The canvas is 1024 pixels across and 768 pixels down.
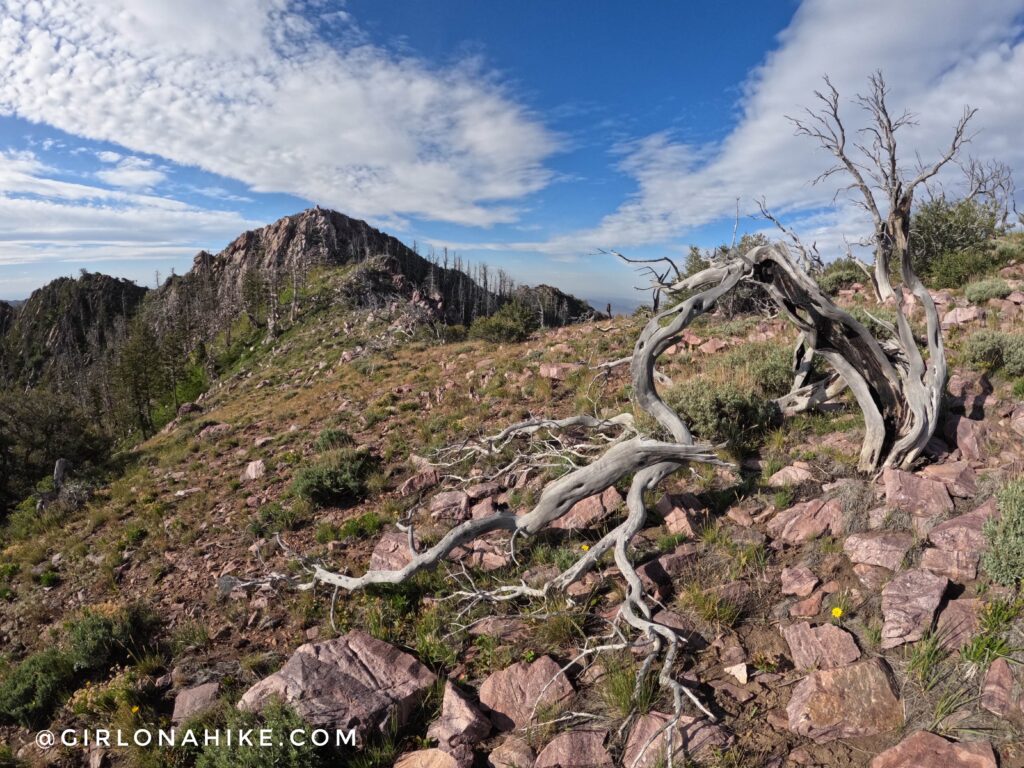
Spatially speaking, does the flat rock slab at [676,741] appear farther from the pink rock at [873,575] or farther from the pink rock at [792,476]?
the pink rock at [792,476]

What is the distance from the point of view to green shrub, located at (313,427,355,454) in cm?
1198

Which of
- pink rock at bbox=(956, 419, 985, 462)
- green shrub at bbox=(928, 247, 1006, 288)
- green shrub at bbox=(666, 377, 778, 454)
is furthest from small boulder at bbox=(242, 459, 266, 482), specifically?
green shrub at bbox=(928, 247, 1006, 288)

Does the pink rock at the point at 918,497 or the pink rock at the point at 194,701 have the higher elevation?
the pink rock at the point at 918,497

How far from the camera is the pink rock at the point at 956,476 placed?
544 centimetres

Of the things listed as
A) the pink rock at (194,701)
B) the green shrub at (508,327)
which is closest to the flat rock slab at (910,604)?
the pink rock at (194,701)

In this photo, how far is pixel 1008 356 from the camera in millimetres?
7910

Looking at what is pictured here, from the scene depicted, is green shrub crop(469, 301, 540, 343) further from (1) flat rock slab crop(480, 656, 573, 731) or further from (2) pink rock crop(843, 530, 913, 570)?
(1) flat rock slab crop(480, 656, 573, 731)

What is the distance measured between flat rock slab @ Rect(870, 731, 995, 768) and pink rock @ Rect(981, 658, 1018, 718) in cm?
36

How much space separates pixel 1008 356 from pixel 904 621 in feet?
21.4

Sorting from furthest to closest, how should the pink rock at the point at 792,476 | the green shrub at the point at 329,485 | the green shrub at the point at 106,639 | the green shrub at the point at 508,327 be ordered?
1. the green shrub at the point at 508,327
2. the green shrub at the point at 329,485
3. the pink rock at the point at 792,476
4. the green shrub at the point at 106,639

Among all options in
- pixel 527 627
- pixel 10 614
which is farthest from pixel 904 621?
pixel 10 614

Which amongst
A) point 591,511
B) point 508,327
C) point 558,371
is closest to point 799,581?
point 591,511

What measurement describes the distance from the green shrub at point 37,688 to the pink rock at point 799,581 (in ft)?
26.8

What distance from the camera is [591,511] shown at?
271 inches
